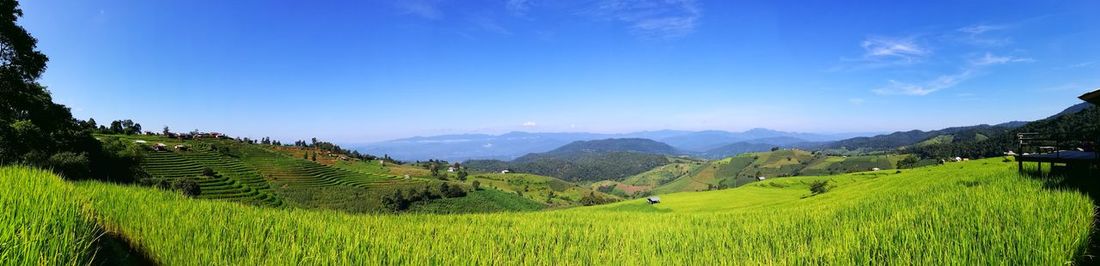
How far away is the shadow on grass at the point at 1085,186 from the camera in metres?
5.28

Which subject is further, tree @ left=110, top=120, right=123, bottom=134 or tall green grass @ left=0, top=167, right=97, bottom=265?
tree @ left=110, top=120, right=123, bottom=134

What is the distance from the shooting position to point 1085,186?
9867 mm

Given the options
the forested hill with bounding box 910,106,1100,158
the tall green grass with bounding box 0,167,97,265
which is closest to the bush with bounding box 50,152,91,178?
the tall green grass with bounding box 0,167,97,265

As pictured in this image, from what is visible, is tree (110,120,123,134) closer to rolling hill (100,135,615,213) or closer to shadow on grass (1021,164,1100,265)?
rolling hill (100,135,615,213)

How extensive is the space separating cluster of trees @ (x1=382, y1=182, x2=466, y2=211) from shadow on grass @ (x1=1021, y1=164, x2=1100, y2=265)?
314 feet

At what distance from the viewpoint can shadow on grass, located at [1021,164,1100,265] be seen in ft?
17.3

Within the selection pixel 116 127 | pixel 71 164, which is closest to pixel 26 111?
pixel 71 164

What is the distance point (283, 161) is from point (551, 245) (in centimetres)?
13633

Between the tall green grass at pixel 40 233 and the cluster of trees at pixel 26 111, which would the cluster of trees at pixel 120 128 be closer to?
the cluster of trees at pixel 26 111

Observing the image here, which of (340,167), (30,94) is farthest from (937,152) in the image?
(30,94)

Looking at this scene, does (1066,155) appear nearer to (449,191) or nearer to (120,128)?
(449,191)

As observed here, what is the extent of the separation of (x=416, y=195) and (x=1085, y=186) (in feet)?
358

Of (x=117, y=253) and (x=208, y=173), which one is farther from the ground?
(x=117, y=253)

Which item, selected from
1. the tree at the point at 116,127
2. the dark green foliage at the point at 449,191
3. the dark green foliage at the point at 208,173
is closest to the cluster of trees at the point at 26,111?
the dark green foliage at the point at 208,173
